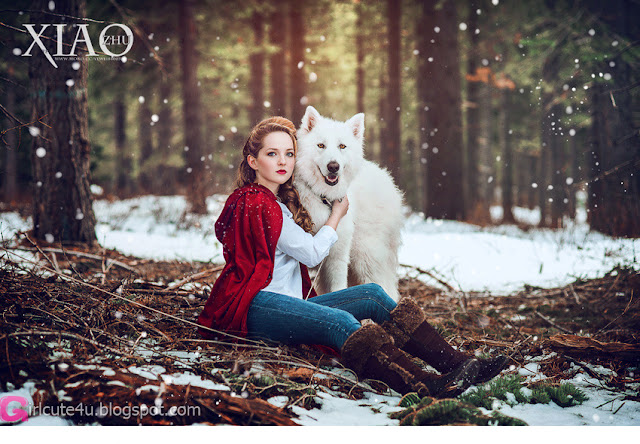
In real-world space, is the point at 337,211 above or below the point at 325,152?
below

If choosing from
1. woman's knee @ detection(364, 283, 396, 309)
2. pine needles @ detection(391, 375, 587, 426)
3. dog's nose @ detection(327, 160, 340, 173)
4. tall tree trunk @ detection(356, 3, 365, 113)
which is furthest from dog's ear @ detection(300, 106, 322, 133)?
tall tree trunk @ detection(356, 3, 365, 113)

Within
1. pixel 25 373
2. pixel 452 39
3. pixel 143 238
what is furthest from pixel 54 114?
pixel 452 39

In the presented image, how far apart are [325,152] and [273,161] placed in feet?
1.73

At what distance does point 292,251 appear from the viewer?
2947 mm

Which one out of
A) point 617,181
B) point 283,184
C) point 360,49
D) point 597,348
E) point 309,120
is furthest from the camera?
point 360,49

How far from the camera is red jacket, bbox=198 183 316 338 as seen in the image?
2.82 meters

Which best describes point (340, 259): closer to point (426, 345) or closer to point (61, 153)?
point (426, 345)

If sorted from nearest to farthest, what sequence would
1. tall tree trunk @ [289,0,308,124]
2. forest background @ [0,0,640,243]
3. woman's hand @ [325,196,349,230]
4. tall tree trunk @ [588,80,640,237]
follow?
1. woman's hand @ [325,196,349,230]
2. tall tree trunk @ [588,80,640,237]
3. forest background @ [0,0,640,243]
4. tall tree trunk @ [289,0,308,124]

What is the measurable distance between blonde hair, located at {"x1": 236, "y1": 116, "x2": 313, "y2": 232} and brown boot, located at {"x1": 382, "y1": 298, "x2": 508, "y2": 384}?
2.74 ft

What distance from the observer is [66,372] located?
2.30 metres

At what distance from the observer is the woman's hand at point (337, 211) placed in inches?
130

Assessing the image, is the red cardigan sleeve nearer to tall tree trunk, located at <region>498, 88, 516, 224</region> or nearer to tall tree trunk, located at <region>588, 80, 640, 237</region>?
tall tree trunk, located at <region>588, 80, 640, 237</region>

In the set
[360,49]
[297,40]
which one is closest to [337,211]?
[297,40]
